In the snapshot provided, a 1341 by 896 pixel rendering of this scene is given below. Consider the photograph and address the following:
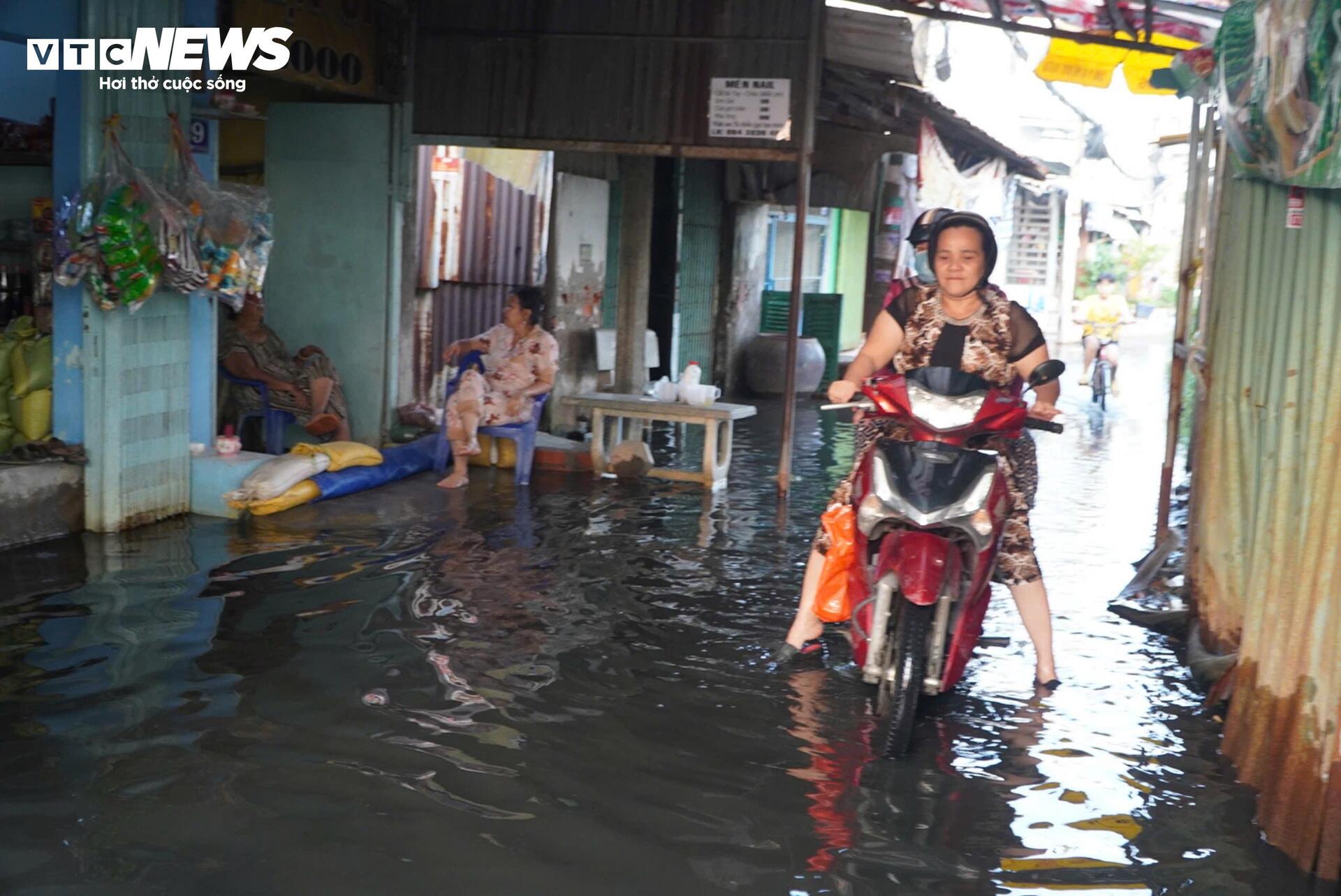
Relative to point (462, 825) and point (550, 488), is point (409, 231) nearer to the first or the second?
point (550, 488)

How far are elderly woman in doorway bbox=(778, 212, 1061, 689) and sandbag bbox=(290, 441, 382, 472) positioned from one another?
432 centimetres

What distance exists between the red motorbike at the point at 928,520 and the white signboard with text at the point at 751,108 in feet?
16.3

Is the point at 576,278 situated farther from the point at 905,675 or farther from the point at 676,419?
the point at 905,675

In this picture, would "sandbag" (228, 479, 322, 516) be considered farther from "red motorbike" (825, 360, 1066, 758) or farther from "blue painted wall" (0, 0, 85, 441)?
"red motorbike" (825, 360, 1066, 758)

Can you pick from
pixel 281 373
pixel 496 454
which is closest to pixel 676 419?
pixel 496 454

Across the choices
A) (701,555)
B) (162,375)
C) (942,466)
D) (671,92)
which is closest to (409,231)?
(671,92)

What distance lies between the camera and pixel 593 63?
31.7 ft

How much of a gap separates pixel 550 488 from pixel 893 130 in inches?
329

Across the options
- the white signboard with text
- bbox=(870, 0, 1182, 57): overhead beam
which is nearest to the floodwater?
the white signboard with text

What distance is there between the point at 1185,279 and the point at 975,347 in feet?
9.44

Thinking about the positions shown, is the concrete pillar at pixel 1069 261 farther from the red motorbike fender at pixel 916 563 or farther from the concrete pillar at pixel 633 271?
the red motorbike fender at pixel 916 563

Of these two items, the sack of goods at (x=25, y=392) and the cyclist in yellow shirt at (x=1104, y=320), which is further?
the cyclist in yellow shirt at (x=1104, y=320)

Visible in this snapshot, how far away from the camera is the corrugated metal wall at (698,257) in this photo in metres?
14.7

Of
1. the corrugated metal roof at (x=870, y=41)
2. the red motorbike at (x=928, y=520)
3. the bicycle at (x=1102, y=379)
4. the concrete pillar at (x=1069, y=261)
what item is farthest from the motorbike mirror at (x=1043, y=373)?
the concrete pillar at (x=1069, y=261)
